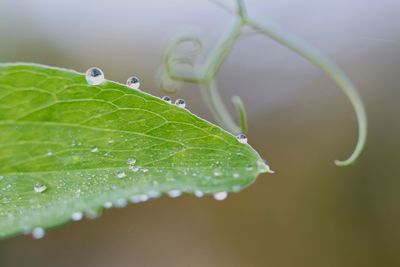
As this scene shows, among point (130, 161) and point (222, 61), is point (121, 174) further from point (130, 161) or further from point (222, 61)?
point (222, 61)

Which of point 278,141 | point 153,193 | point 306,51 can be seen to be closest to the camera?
point 153,193

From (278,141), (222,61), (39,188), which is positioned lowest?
(278,141)

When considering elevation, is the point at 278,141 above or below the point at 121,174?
below

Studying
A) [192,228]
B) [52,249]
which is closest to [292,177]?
[192,228]

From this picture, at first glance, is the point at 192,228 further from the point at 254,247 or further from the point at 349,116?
the point at 349,116

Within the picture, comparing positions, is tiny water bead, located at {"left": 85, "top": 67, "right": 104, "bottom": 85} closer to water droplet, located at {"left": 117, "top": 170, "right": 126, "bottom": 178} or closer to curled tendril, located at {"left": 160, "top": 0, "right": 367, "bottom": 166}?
water droplet, located at {"left": 117, "top": 170, "right": 126, "bottom": 178}

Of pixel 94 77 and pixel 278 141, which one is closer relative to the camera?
pixel 94 77

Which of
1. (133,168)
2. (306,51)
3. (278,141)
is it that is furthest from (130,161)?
(278,141)
